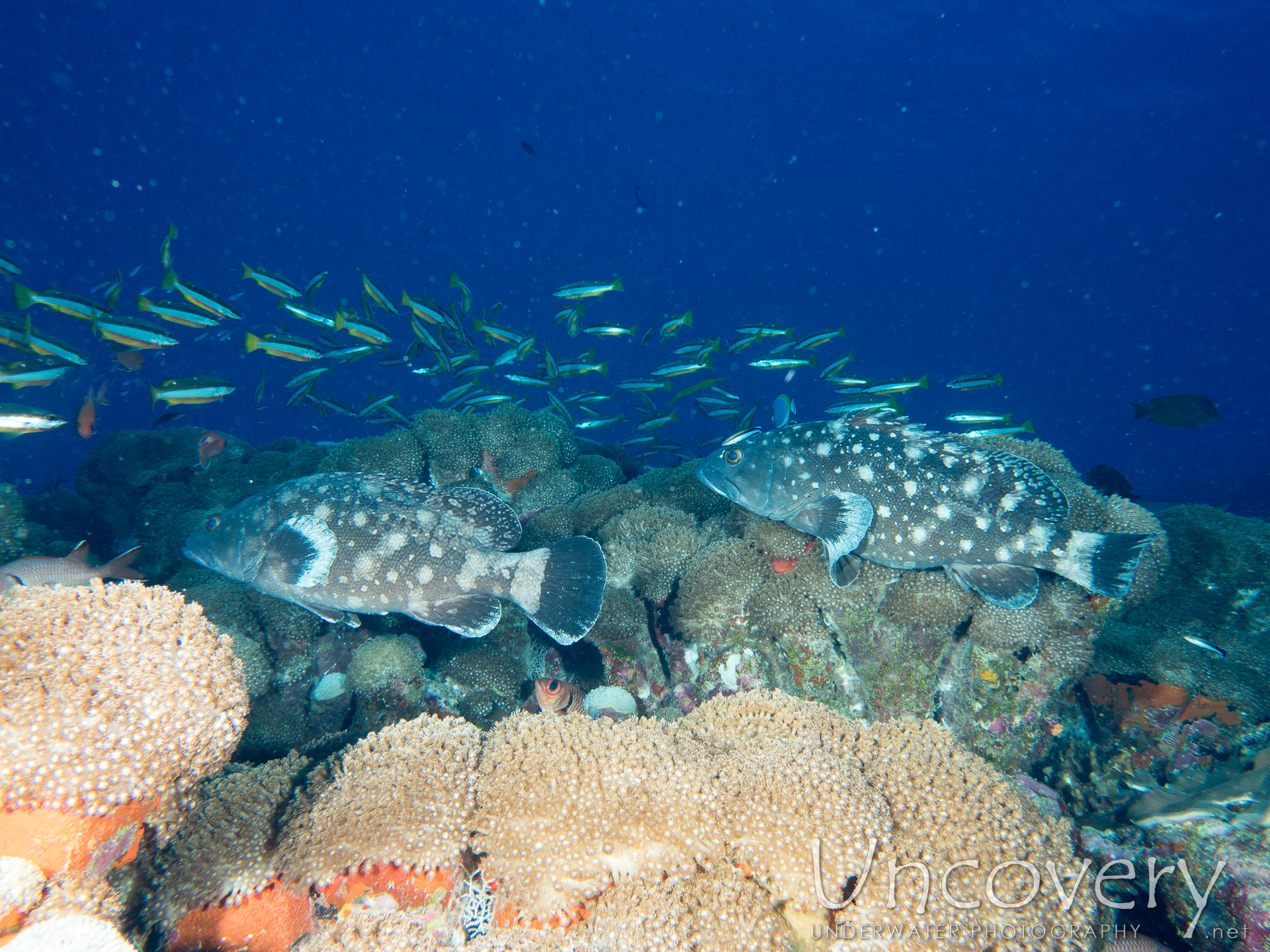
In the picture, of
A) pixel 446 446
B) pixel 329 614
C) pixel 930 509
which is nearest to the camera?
pixel 930 509

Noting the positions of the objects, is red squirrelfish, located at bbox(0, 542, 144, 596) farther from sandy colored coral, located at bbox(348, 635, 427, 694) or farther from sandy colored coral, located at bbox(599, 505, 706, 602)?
sandy colored coral, located at bbox(599, 505, 706, 602)

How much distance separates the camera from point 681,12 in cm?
4697

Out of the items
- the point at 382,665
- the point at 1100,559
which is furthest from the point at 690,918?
the point at 1100,559

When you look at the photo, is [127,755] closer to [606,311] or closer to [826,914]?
[826,914]

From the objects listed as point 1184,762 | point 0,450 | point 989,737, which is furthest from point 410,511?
point 0,450

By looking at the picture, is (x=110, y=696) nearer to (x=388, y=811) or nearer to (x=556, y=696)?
(x=388, y=811)

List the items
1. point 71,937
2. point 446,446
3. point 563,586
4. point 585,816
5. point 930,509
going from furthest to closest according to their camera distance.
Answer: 1. point 446,446
2. point 930,509
3. point 563,586
4. point 585,816
5. point 71,937

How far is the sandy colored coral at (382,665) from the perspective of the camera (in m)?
4.30

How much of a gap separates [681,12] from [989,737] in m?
62.6

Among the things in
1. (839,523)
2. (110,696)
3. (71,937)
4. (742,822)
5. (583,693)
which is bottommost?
(583,693)

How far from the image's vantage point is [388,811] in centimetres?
217

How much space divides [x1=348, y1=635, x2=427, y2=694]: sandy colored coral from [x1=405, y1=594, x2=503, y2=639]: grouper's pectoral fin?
87cm

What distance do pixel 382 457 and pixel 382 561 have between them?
2.75 m

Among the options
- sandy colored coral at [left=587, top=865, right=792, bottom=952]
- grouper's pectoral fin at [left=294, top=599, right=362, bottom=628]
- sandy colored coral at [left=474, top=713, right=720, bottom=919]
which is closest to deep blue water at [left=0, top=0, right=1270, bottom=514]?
sandy colored coral at [left=587, top=865, right=792, bottom=952]
